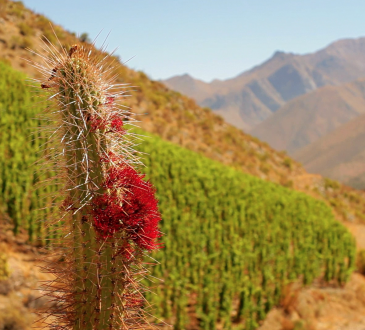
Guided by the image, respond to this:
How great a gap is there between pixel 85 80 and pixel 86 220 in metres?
0.55

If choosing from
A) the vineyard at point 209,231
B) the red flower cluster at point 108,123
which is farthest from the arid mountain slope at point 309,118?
the red flower cluster at point 108,123

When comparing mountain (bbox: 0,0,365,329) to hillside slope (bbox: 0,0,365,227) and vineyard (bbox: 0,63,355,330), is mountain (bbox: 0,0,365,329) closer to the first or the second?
vineyard (bbox: 0,63,355,330)

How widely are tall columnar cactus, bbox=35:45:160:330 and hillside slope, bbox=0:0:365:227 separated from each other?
42.2ft

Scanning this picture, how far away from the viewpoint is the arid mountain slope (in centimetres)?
13575

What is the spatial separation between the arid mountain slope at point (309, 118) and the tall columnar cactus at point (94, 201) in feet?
438

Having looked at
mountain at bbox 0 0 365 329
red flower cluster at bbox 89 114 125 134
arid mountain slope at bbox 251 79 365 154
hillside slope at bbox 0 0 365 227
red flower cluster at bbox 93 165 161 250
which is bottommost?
mountain at bbox 0 0 365 329

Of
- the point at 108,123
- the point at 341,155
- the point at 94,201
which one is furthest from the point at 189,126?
the point at 341,155

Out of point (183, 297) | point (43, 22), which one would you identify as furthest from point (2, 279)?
point (43, 22)

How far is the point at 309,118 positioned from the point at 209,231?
14505 cm

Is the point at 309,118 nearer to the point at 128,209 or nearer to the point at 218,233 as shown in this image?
the point at 218,233

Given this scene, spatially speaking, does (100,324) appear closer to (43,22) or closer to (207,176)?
(207,176)

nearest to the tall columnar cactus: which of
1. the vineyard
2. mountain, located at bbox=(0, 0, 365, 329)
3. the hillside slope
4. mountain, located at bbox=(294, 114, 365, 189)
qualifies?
mountain, located at bbox=(0, 0, 365, 329)

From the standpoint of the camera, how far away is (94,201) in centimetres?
145

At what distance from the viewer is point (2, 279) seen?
448cm
